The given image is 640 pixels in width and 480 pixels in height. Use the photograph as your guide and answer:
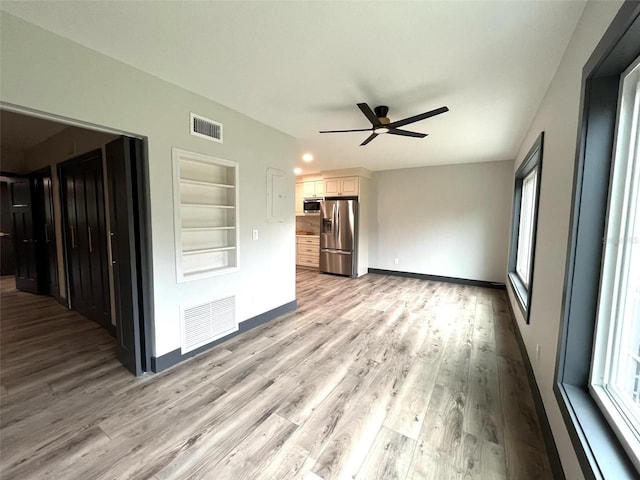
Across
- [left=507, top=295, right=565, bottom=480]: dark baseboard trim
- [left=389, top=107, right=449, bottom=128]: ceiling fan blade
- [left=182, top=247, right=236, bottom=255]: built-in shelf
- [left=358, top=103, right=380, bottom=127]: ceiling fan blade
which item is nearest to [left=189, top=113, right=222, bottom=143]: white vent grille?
[left=182, top=247, right=236, bottom=255]: built-in shelf

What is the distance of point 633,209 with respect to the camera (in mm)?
1172

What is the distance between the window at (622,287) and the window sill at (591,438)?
45 mm

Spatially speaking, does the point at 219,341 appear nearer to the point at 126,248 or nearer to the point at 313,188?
the point at 126,248

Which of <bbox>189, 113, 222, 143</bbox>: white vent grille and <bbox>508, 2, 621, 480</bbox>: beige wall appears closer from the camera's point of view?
<bbox>508, 2, 621, 480</bbox>: beige wall

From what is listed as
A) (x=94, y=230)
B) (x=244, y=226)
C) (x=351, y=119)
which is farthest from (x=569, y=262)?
(x=94, y=230)

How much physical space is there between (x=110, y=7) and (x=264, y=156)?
1.91 meters

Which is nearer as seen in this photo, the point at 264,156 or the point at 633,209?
the point at 633,209

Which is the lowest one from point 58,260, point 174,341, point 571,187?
point 174,341

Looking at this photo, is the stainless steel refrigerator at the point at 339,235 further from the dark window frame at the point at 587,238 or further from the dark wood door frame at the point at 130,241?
the dark window frame at the point at 587,238

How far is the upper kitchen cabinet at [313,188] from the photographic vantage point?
659cm

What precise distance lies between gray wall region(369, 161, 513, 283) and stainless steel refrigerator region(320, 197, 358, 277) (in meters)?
0.78

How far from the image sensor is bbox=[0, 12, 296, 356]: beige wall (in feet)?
5.34

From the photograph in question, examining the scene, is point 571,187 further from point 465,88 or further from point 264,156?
point 264,156

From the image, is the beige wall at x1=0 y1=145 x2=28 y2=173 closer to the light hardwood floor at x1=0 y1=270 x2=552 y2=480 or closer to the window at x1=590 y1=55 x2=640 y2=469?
the light hardwood floor at x1=0 y1=270 x2=552 y2=480
